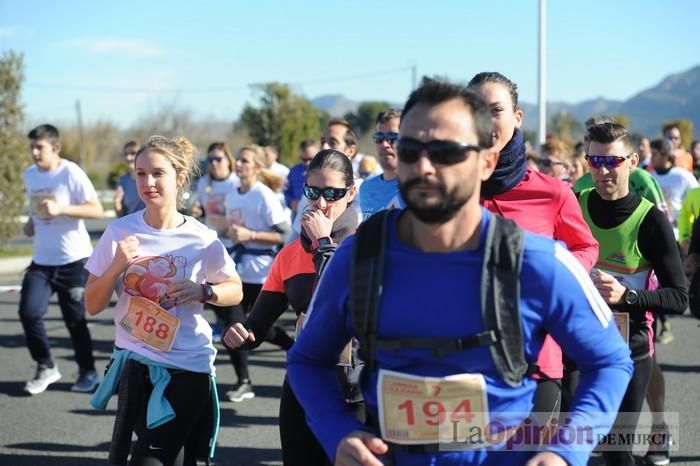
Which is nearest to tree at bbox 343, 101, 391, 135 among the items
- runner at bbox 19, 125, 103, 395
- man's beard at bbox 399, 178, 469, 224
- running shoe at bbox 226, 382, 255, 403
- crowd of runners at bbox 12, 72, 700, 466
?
runner at bbox 19, 125, 103, 395

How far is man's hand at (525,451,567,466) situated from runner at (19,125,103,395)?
562 cm

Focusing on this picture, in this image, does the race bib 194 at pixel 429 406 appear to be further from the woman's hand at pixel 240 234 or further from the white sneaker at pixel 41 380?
the white sneaker at pixel 41 380

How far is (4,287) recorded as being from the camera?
13.0 metres

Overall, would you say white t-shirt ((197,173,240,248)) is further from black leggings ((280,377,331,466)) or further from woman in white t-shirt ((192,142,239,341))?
black leggings ((280,377,331,466))

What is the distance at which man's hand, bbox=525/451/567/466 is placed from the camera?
2094 millimetres

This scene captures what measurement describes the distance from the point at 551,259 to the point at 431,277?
0.31 metres

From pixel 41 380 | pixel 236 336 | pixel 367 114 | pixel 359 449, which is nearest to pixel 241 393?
pixel 41 380

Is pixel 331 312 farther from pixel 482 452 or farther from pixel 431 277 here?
pixel 482 452

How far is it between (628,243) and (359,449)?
263 centimetres

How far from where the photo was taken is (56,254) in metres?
7.16

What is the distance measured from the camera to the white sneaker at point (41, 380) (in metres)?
6.98

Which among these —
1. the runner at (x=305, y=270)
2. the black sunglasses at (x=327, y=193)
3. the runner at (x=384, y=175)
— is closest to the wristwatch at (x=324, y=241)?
the runner at (x=305, y=270)

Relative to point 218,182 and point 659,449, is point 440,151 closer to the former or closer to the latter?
point 659,449

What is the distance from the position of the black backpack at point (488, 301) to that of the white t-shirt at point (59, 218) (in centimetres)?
545
